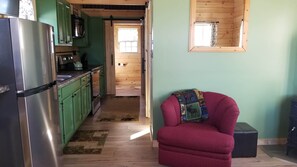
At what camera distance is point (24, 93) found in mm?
1621

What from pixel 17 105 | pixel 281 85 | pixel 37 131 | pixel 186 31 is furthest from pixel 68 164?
pixel 281 85

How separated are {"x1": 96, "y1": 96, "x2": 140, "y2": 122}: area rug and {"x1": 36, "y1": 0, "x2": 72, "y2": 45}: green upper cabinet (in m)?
1.61

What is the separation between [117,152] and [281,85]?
2.37 m

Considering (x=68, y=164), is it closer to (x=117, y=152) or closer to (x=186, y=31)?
(x=117, y=152)

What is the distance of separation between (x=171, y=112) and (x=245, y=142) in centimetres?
101

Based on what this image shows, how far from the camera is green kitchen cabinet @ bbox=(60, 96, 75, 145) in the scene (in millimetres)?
2787

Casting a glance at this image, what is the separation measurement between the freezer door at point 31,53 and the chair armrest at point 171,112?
1.21 meters

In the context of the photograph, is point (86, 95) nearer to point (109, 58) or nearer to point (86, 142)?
point (86, 142)

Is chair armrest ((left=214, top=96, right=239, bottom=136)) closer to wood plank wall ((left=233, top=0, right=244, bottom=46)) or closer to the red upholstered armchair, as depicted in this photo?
the red upholstered armchair

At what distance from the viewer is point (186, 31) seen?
2857mm

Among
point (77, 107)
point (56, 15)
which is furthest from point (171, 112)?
point (56, 15)

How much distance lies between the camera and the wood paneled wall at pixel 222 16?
3373mm

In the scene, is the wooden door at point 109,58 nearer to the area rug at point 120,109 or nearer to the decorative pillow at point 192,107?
the area rug at point 120,109

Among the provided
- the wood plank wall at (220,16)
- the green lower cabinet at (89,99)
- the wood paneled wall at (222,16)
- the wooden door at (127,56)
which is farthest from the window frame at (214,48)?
the wooden door at (127,56)
